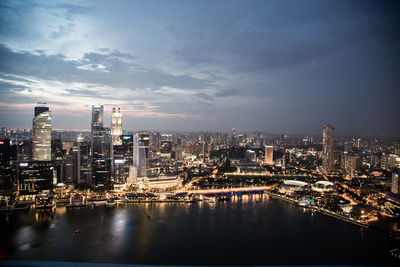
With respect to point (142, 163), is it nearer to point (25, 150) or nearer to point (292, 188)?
point (25, 150)

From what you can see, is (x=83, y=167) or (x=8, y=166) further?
(x=83, y=167)

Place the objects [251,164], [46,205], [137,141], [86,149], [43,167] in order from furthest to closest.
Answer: [251,164] < [137,141] < [86,149] < [43,167] < [46,205]

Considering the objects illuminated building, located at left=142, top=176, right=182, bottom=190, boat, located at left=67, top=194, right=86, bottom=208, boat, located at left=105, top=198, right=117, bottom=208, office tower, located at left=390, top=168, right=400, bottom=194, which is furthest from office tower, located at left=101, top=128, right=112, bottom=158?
office tower, located at left=390, top=168, right=400, bottom=194

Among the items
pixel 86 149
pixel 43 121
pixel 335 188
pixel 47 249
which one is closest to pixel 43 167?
pixel 43 121

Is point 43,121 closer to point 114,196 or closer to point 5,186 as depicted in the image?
point 5,186

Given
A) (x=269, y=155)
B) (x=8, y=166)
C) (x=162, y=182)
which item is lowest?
(x=162, y=182)

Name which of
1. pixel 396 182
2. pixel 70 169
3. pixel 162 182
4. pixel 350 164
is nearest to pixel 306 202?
pixel 396 182

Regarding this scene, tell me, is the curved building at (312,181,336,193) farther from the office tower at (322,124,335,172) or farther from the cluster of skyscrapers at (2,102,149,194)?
the cluster of skyscrapers at (2,102,149,194)
